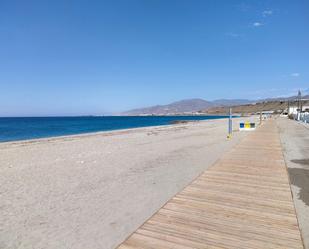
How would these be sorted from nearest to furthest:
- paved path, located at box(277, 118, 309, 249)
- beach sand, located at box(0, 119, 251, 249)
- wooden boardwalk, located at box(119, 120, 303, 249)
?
1. wooden boardwalk, located at box(119, 120, 303, 249)
2. beach sand, located at box(0, 119, 251, 249)
3. paved path, located at box(277, 118, 309, 249)

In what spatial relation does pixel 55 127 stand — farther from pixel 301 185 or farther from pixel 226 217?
pixel 226 217

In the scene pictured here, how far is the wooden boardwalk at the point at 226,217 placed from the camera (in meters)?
2.89

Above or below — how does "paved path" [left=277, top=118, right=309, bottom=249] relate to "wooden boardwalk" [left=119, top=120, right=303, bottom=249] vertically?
below

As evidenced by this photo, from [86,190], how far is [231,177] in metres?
3.26

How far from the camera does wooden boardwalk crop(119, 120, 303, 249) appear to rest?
2.89m

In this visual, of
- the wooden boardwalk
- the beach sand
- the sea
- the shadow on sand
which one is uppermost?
the wooden boardwalk

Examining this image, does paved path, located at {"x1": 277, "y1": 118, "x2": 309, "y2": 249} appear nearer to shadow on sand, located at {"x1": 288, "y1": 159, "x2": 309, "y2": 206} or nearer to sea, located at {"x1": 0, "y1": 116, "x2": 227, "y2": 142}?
shadow on sand, located at {"x1": 288, "y1": 159, "x2": 309, "y2": 206}

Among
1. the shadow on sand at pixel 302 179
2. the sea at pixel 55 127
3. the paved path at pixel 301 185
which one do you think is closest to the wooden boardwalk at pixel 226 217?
the paved path at pixel 301 185

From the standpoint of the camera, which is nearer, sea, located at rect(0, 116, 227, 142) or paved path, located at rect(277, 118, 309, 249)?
paved path, located at rect(277, 118, 309, 249)

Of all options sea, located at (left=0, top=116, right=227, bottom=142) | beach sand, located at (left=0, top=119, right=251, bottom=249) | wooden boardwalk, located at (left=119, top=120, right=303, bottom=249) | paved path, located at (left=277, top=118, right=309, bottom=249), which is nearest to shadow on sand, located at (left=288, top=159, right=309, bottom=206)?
paved path, located at (left=277, top=118, right=309, bottom=249)

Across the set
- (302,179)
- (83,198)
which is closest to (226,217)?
(83,198)

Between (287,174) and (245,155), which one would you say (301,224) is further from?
→ (245,155)

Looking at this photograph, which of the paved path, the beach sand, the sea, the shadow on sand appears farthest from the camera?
the sea

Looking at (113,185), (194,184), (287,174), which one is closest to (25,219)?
(113,185)
